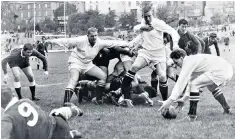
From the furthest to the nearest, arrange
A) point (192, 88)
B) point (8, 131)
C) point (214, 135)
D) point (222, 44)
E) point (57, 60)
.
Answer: point (57, 60) → point (222, 44) → point (192, 88) → point (214, 135) → point (8, 131)

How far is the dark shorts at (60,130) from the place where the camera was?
131 inches

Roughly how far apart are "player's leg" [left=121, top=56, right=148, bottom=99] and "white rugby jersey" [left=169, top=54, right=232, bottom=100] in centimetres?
106

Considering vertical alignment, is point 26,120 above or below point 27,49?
below

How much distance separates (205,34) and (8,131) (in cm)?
523

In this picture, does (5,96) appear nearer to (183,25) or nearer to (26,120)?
(26,120)

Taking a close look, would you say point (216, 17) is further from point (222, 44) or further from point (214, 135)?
point (214, 135)

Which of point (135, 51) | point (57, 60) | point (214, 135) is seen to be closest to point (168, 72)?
point (135, 51)

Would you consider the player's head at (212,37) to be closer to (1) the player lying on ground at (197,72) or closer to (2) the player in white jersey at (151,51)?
(2) the player in white jersey at (151,51)

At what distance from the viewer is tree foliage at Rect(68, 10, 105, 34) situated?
7020 millimetres

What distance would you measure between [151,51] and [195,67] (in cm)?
135

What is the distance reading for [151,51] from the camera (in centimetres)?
615

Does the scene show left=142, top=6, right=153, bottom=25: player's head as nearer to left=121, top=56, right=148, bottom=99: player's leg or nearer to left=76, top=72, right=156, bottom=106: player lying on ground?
left=121, top=56, right=148, bottom=99: player's leg

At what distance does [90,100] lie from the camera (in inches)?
256

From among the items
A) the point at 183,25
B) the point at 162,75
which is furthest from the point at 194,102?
the point at 183,25
